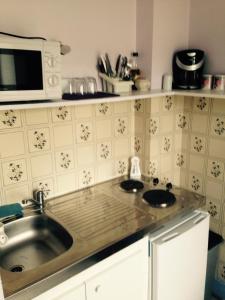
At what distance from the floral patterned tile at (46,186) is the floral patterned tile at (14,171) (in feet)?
0.27

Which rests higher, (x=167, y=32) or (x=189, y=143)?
(x=167, y=32)

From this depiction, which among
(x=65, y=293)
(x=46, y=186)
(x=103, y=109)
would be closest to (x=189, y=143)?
(x=103, y=109)

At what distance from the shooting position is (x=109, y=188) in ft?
5.76

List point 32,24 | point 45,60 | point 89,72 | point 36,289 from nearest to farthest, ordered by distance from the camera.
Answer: point 36,289 → point 45,60 → point 32,24 → point 89,72

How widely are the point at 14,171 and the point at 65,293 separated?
64 centimetres

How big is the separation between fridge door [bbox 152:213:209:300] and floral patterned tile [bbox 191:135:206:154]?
0.47m

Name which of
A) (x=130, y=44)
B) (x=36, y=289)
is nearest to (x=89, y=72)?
(x=130, y=44)

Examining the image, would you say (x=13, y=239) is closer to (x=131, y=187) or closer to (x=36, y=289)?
(x=36, y=289)

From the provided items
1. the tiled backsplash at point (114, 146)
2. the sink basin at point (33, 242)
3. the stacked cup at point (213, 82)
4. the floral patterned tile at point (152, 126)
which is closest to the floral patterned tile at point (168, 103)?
the tiled backsplash at point (114, 146)

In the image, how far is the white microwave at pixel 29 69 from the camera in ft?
3.48

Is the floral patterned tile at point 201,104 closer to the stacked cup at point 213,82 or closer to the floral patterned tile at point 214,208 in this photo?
the stacked cup at point 213,82

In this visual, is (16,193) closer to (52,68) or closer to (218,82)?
(52,68)

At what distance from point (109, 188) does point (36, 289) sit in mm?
834

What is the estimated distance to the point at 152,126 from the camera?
178 centimetres
